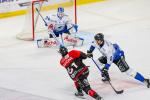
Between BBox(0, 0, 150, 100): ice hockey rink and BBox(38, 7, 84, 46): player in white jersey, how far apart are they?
188mm

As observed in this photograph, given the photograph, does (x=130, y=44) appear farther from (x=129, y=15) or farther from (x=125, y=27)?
(x=129, y=15)

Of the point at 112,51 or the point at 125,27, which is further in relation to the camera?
the point at 125,27

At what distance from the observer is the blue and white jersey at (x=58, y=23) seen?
32.1 ft

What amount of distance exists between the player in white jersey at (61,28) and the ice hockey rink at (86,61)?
0.62 ft

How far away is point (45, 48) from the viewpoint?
9945 millimetres

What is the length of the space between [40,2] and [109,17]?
7.78ft

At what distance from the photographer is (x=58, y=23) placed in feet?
32.1

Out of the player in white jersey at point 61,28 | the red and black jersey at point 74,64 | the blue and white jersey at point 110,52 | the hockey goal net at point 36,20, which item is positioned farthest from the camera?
the hockey goal net at point 36,20

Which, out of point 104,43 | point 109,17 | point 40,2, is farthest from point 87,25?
point 104,43

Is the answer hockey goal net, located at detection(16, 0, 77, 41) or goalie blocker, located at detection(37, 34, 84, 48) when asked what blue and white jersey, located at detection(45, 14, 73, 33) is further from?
hockey goal net, located at detection(16, 0, 77, 41)

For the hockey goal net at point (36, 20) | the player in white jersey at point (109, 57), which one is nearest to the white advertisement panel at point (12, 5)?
the hockey goal net at point (36, 20)

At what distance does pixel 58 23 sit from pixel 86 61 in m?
1.11

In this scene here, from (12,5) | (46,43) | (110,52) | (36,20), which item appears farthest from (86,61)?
(12,5)

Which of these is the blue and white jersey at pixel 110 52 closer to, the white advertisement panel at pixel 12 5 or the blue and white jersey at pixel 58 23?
the blue and white jersey at pixel 58 23
